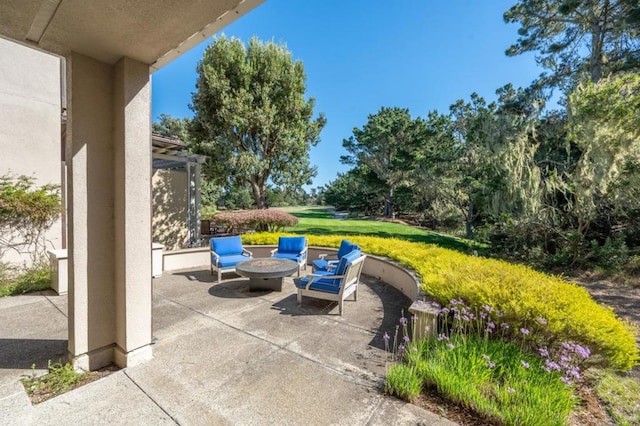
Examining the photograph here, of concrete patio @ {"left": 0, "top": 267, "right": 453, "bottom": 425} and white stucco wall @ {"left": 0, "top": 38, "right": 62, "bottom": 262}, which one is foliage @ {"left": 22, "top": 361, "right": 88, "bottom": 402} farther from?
white stucco wall @ {"left": 0, "top": 38, "right": 62, "bottom": 262}

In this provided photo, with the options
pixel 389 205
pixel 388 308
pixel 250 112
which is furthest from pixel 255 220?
pixel 389 205

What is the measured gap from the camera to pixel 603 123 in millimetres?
6531

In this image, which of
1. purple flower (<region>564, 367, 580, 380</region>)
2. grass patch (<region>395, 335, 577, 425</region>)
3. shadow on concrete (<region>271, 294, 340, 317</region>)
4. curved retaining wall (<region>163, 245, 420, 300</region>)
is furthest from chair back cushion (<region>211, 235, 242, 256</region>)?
purple flower (<region>564, 367, 580, 380</region>)

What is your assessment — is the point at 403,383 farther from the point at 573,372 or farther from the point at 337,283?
the point at 337,283

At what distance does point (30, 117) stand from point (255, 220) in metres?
6.88

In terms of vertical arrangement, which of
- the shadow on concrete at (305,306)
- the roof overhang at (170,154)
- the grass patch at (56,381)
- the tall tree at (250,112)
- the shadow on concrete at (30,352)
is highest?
the tall tree at (250,112)

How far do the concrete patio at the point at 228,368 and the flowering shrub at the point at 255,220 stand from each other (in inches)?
225

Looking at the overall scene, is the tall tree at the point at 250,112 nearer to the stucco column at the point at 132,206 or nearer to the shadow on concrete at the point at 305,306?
the shadow on concrete at the point at 305,306

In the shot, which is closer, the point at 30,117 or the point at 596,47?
the point at 30,117

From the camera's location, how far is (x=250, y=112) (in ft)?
42.1

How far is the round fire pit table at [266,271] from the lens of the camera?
5.34m

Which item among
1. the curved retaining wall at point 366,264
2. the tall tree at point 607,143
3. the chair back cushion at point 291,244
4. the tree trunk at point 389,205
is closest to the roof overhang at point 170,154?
the curved retaining wall at point 366,264

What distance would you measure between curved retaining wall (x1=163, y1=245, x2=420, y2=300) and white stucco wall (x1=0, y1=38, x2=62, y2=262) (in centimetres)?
289

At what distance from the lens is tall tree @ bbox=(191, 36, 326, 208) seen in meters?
12.7
